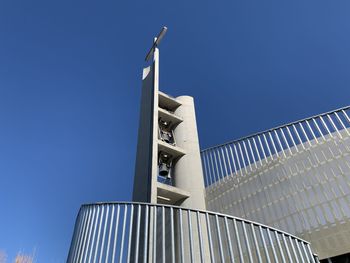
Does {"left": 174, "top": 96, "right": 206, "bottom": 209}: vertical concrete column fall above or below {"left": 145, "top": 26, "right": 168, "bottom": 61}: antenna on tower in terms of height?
below

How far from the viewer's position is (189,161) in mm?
8789

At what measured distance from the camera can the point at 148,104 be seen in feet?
30.8

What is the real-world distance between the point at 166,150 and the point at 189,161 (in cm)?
82

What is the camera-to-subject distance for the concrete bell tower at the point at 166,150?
24.2 ft

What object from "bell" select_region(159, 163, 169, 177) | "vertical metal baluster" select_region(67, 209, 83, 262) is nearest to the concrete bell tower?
"bell" select_region(159, 163, 169, 177)

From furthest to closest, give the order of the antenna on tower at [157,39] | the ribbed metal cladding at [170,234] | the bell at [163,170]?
1. the antenna on tower at [157,39]
2. the bell at [163,170]
3. the ribbed metal cladding at [170,234]

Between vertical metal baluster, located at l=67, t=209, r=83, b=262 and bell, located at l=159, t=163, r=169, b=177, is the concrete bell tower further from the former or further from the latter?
vertical metal baluster, located at l=67, t=209, r=83, b=262

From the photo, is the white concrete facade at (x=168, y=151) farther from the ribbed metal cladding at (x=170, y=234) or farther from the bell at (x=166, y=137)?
the ribbed metal cladding at (x=170, y=234)

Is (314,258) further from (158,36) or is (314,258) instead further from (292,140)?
(158,36)

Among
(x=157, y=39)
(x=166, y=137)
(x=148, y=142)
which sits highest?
(x=157, y=39)

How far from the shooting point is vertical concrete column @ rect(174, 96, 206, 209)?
7.74 metres

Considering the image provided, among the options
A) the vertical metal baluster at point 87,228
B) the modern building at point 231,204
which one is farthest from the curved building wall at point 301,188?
the vertical metal baluster at point 87,228

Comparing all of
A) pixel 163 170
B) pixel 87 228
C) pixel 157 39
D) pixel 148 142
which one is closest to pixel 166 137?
pixel 163 170

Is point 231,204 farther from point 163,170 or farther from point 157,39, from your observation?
point 157,39
